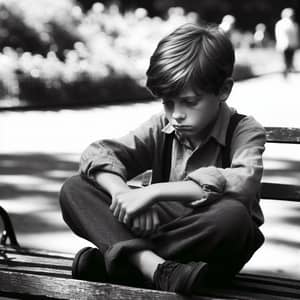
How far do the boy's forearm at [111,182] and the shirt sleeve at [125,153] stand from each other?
24 mm

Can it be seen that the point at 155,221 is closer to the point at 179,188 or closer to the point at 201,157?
the point at 179,188

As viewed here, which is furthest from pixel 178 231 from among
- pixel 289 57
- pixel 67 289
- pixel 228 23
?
pixel 289 57

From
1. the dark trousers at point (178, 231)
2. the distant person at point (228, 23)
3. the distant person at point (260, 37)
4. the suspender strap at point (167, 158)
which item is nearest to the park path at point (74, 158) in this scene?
the distant person at point (260, 37)

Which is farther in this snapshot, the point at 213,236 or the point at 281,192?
the point at 281,192

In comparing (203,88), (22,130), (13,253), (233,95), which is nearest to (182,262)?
(203,88)

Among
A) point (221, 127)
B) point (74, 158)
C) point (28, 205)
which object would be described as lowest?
point (74, 158)

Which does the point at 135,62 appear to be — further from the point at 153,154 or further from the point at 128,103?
the point at 153,154

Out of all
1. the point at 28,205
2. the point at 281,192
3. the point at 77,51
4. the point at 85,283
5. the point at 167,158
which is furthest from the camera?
the point at 77,51

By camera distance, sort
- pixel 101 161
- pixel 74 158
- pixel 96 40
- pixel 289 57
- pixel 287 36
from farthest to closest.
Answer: pixel 96 40 → pixel 289 57 → pixel 287 36 → pixel 74 158 → pixel 101 161

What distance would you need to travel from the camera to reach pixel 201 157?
3.01 m

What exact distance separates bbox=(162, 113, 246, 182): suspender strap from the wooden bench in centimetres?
Result: 42

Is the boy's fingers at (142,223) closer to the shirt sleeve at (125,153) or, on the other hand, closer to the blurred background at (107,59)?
the shirt sleeve at (125,153)

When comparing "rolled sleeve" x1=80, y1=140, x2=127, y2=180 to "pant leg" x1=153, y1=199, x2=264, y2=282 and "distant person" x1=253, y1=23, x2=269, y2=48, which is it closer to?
"pant leg" x1=153, y1=199, x2=264, y2=282

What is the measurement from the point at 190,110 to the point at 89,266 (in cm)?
59
